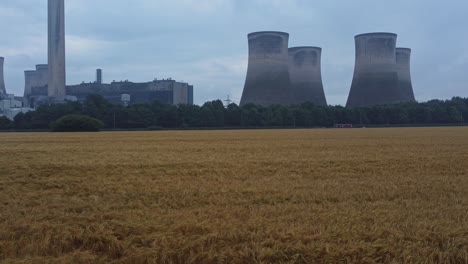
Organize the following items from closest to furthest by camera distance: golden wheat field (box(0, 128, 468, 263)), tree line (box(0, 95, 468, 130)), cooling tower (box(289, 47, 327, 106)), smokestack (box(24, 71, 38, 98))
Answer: golden wheat field (box(0, 128, 468, 263)) < tree line (box(0, 95, 468, 130)) < cooling tower (box(289, 47, 327, 106)) < smokestack (box(24, 71, 38, 98))

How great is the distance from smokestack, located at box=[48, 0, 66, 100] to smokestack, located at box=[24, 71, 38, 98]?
57.7 feet

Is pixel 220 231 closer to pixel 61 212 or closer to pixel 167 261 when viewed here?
pixel 167 261

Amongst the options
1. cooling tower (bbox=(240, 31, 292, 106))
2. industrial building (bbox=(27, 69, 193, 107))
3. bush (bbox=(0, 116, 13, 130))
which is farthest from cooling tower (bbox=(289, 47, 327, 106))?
bush (bbox=(0, 116, 13, 130))

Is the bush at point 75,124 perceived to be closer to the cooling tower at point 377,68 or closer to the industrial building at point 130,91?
the cooling tower at point 377,68

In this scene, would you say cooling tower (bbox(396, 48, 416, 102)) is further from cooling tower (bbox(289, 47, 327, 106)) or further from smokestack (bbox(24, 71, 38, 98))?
smokestack (bbox(24, 71, 38, 98))

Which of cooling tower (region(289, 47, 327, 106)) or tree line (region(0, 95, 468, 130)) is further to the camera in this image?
cooling tower (region(289, 47, 327, 106))

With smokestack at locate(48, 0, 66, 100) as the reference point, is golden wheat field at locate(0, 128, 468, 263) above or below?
below

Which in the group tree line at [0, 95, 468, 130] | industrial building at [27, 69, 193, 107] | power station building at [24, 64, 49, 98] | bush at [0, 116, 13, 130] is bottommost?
bush at [0, 116, 13, 130]

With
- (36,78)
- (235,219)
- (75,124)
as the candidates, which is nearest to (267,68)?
(75,124)

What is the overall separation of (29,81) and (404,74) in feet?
169

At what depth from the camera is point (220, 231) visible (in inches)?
86.6

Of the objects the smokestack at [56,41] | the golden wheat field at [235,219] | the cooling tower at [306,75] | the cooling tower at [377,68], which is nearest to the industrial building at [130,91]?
the smokestack at [56,41]

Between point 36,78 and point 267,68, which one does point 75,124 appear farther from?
point 36,78

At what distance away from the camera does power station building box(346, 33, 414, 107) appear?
4025 centimetres
